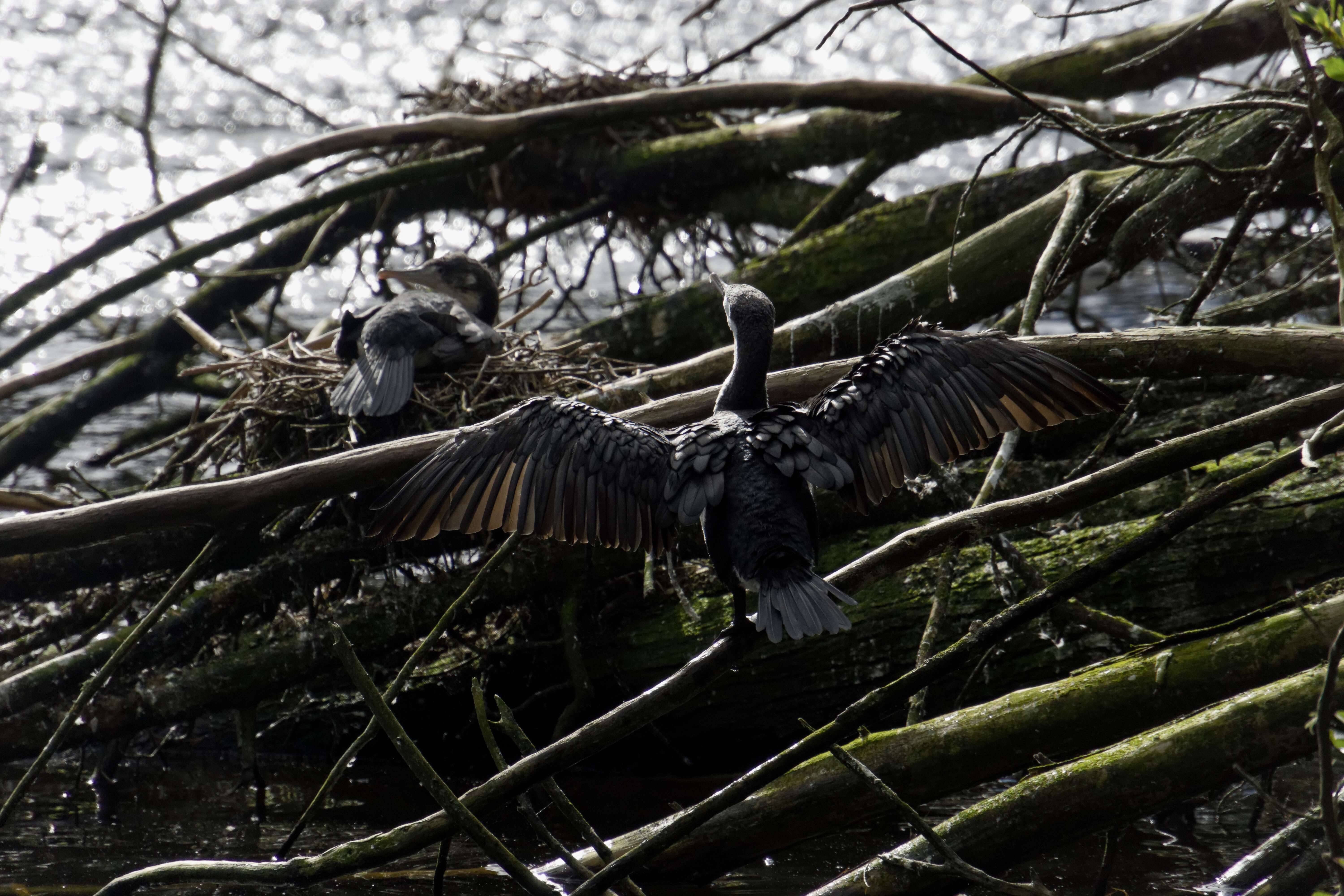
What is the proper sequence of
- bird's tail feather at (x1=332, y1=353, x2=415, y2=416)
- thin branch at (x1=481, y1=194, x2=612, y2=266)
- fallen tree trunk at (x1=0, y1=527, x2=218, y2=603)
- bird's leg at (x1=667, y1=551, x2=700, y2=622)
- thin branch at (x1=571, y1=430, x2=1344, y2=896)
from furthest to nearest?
thin branch at (x1=481, y1=194, x2=612, y2=266) → bird's tail feather at (x1=332, y1=353, x2=415, y2=416) → fallen tree trunk at (x1=0, y1=527, x2=218, y2=603) → bird's leg at (x1=667, y1=551, x2=700, y2=622) → thin branch at (x1=571, y1=430, x2=1344, y2=896)

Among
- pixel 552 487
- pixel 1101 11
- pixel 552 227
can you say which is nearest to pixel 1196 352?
pixel 1101 11

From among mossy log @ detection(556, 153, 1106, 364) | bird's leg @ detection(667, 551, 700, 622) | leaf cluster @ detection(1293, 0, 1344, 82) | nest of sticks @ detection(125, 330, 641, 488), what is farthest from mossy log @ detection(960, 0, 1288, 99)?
leaf cluster @ detection(1293, 0, 1344, 82)

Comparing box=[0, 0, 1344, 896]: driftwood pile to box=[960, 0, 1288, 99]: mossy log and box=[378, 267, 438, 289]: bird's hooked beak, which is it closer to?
box=[960, 0, 1288, 99]: mossy log

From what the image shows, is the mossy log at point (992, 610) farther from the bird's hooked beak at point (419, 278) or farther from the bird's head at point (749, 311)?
the bird's hooked beak at point (419, 278)

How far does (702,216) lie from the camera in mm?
6398

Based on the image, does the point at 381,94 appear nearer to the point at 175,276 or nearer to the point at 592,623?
the point at 175,276

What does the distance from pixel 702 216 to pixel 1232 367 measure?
3.90 m

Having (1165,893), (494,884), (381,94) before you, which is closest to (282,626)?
(494,884)

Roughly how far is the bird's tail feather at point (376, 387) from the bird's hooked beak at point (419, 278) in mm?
1197

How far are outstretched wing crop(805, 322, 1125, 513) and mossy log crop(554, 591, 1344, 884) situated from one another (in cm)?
53

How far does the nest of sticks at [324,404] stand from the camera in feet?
13.3

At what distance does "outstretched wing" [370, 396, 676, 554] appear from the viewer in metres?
2.63

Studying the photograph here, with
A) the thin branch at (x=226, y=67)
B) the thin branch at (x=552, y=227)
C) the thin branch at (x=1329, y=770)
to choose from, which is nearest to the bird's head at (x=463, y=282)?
the thin branch at (x=552, y=227)

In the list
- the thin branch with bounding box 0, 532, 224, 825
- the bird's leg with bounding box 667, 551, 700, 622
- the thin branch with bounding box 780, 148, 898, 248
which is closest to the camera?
the thin branch with bounding box 0, 532, 224, 825
